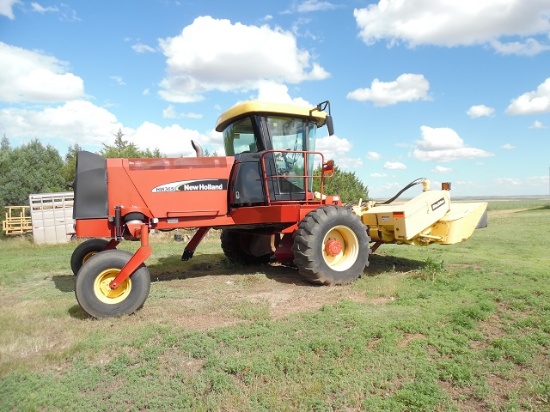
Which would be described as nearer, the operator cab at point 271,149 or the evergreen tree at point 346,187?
the operator cab at point 271,149

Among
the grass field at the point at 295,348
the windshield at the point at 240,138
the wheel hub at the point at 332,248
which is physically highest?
the windshield at the point at 240,138

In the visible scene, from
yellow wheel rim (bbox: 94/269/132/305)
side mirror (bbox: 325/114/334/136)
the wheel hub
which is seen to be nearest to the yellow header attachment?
side mirror (bbox: 325/114/334/136)

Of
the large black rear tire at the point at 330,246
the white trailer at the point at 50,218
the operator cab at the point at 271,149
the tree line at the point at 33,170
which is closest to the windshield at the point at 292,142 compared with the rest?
the operator cab at the point at 271,149

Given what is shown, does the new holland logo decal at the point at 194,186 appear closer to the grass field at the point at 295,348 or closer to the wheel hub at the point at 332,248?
the grass field at the point at 295,348

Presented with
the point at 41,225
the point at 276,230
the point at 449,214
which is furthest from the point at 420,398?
the point at 41,225

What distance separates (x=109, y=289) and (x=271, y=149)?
128 inches

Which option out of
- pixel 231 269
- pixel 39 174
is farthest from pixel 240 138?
pixel 39 174

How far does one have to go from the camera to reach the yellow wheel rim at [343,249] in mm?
6980

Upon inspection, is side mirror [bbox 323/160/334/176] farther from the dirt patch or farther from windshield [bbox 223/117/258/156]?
the dirt patch

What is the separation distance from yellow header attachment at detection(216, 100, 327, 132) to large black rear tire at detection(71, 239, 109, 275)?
9.52ft

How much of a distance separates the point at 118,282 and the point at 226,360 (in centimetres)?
205

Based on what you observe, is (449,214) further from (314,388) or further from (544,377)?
(314,388)

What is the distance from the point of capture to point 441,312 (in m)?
4.89

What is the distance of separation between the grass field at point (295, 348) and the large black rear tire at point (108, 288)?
158mm
